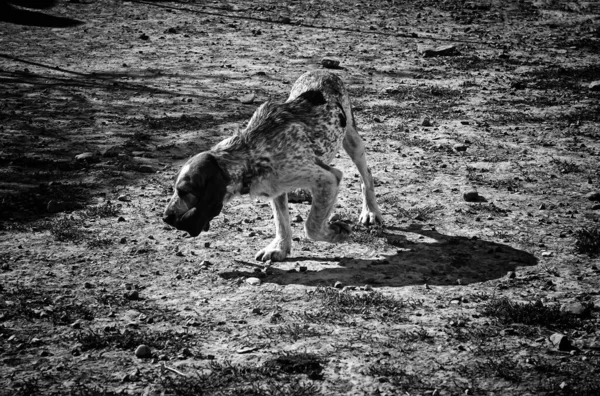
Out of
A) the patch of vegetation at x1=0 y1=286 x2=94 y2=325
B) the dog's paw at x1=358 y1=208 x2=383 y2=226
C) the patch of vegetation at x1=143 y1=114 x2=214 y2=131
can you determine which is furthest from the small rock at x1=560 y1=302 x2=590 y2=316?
the patch of vegetation at x1=143 y1=114 x2=214 y2=131

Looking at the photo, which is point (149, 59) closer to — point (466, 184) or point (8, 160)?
point (8, 160)

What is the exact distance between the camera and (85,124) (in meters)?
11.8

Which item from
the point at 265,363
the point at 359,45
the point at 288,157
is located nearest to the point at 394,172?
the point at 288,157

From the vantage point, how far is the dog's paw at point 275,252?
Answer: 7469 mm

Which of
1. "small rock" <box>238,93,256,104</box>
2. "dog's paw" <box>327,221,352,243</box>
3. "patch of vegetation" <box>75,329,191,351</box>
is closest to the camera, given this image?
"patch of vegetation" <box>75,329,191,351</box>

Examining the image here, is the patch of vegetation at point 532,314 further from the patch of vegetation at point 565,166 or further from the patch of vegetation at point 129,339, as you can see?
the patch of vegetation at point 565,166

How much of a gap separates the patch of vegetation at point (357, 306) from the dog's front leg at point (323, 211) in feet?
2.70

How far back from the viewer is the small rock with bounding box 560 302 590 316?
5929mm

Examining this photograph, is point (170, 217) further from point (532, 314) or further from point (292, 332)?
point (532, 314)

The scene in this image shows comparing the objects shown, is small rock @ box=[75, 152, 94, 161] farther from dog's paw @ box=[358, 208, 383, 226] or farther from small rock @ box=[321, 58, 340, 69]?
small rock @ box=[321, 58, 340, 69]

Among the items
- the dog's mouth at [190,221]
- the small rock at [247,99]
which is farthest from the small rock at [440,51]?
the dog's mouth at [190,221]

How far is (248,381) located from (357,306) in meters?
1.50

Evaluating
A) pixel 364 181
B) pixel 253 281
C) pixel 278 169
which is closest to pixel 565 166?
pixel 364 181

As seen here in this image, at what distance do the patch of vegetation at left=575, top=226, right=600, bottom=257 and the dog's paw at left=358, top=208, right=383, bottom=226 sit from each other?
224 centimetres
